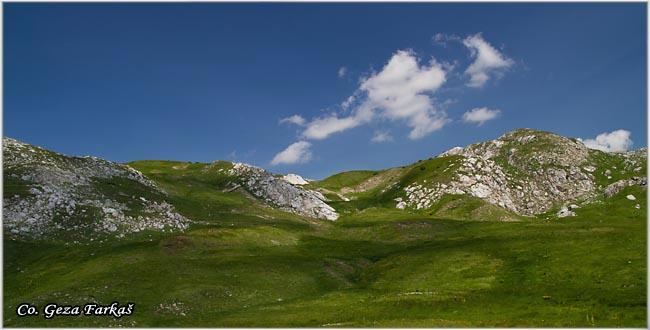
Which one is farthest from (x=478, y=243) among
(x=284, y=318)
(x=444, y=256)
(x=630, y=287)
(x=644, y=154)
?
(x=644, y=154)

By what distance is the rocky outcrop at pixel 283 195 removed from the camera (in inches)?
6078

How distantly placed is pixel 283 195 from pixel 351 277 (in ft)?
282

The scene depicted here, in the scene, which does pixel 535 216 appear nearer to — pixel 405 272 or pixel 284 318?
pixel 405 272

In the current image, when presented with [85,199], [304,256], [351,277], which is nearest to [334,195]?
[85,199]

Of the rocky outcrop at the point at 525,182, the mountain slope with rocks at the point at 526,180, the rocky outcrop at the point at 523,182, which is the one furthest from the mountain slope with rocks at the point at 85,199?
the rocky outcrop at the point at 523,182

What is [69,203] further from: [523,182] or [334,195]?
[523,182]

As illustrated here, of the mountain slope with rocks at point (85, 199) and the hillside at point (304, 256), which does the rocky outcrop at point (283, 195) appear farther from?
the hillside at point (304, 256)

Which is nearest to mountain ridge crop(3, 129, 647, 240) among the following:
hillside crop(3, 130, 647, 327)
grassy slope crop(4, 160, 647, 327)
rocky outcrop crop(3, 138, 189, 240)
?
rocky outcrop crop(3, 138, 189, 240)

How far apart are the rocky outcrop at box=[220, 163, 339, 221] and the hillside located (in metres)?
0.66

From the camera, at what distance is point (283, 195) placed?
161750 mm

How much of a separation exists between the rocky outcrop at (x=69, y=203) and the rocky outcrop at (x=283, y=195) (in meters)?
35.8

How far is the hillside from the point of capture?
51625 millimetres

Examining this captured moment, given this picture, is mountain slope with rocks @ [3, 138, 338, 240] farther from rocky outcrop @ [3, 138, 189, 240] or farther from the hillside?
the hillside

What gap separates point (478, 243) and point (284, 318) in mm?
47447
